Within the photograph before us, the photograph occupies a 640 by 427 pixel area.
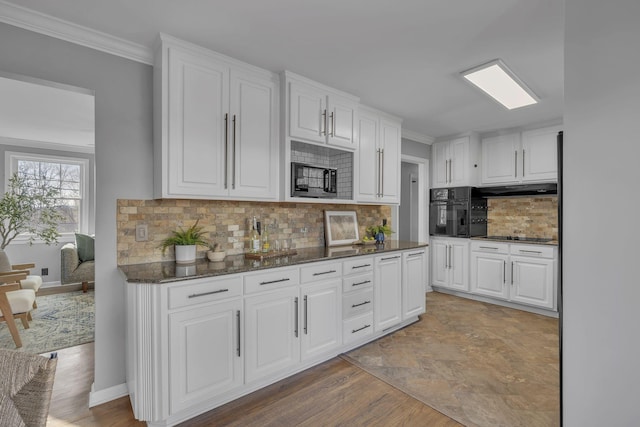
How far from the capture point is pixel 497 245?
4.31m

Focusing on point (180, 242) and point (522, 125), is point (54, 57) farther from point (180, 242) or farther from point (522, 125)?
point (522, 125)

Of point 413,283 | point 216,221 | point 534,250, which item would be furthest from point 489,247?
point 216,221

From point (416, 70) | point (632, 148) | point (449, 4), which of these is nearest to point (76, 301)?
point (416, 70)

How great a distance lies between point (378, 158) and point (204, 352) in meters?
2.67

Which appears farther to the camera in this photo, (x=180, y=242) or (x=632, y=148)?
(x=180, y=242)

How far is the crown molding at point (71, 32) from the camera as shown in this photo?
184cm

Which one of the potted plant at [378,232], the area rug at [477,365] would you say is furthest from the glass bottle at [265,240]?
the potted plant at [378,232]

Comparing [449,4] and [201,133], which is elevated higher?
[449,4]

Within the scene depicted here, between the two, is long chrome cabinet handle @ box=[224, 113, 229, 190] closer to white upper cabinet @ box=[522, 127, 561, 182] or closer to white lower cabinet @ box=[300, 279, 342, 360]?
white lower cabinet @ box=[300, 279, 342, 360]

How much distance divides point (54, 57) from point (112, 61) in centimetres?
32

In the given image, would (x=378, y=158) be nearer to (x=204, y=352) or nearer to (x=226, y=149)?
(x=226, y=149)

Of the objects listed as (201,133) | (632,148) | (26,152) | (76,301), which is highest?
(26,152)

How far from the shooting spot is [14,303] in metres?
3.06

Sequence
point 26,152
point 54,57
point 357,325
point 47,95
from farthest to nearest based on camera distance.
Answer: point 26,152
point 47,95
point 357,325
point 54,57
